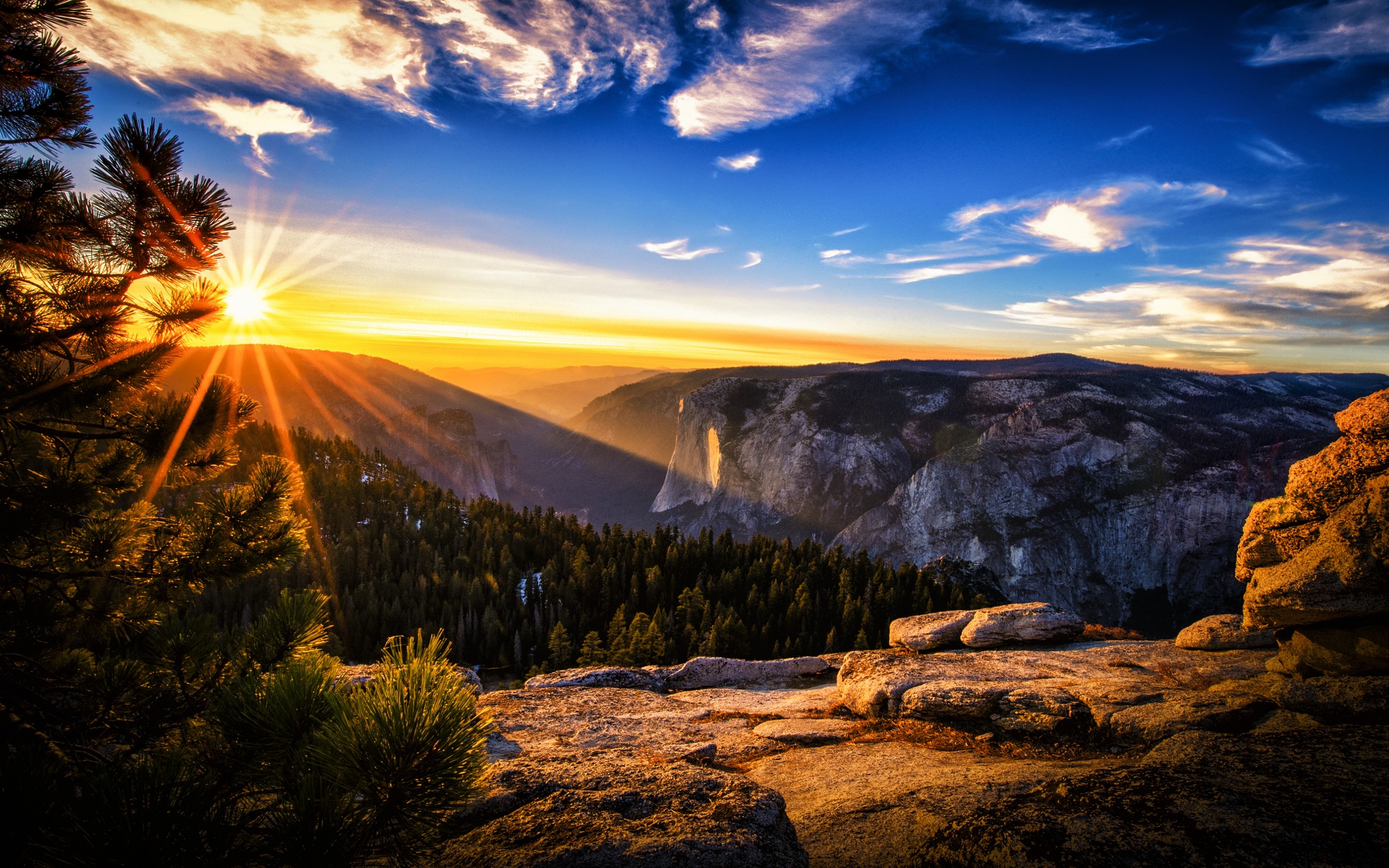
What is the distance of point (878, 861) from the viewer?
6.70 meters

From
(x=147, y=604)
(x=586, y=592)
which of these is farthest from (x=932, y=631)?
(x=586, y=592)

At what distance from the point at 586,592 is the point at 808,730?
6592 cm

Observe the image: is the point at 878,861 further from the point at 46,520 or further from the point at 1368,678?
the point at 1368,678

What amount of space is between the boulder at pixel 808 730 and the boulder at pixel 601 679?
646 centimetres

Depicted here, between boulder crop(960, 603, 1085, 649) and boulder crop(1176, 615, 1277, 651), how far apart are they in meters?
3.87

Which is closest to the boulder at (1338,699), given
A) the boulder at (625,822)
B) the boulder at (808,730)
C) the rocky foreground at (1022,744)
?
the rocky foreground at (1022,744)

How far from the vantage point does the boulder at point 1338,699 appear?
9.52 m

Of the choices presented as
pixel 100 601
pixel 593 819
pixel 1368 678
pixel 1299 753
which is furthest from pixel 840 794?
pixel 100 601

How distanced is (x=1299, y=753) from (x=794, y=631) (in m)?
56.8

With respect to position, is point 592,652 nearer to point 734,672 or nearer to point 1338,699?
point 734,672

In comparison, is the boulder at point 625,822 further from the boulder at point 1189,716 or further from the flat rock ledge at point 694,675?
the flat rock ledge at point 694,675

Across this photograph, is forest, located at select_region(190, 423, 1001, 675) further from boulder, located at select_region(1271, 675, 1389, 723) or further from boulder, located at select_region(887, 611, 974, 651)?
boulder, located at select_region(1271, 675, 1389, 723)

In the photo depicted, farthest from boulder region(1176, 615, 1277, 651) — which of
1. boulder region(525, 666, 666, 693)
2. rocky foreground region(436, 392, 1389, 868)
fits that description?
boulder region(525, 666, 666, 693)

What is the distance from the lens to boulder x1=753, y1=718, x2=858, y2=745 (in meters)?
13.4
